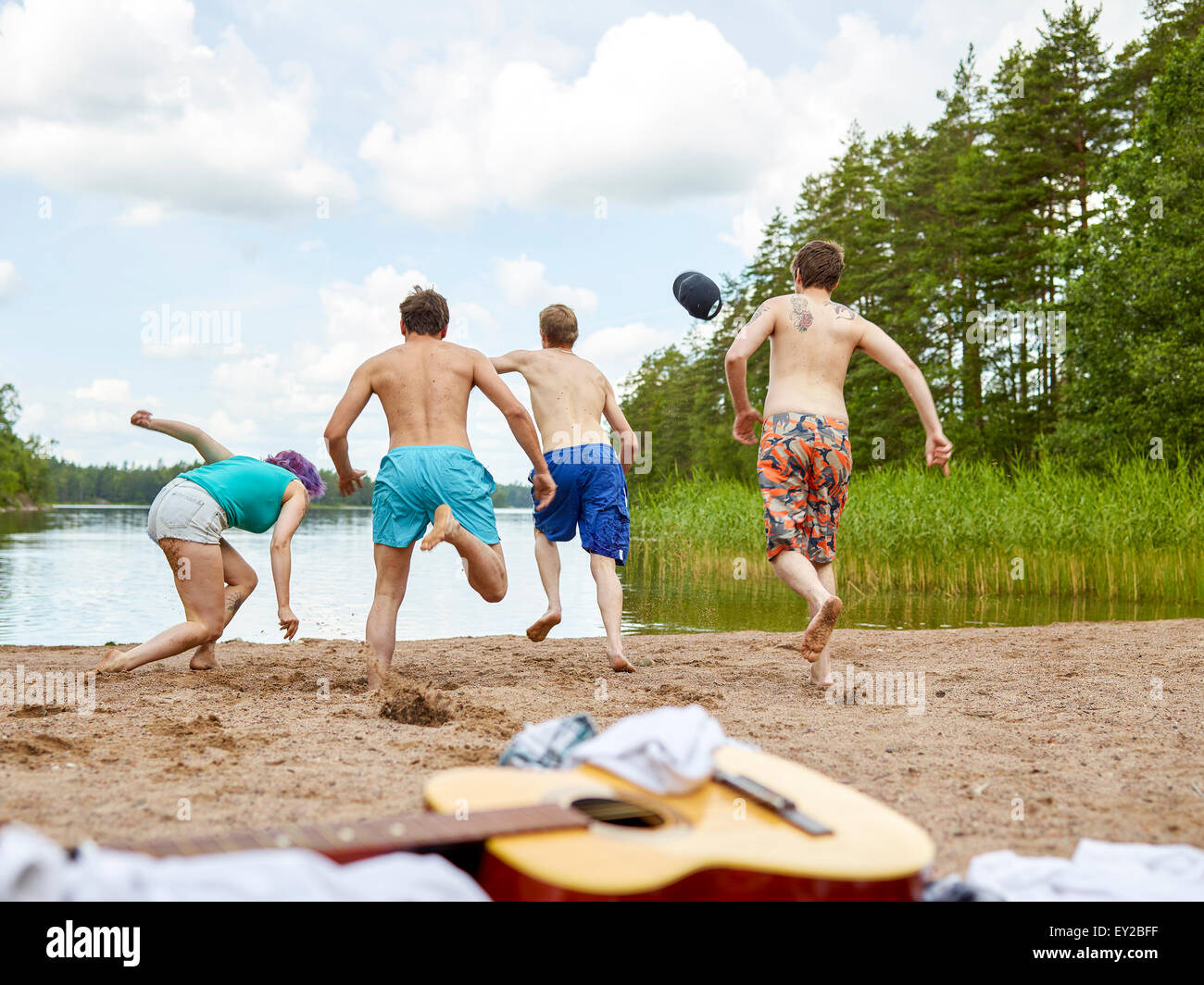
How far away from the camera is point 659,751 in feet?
6.49

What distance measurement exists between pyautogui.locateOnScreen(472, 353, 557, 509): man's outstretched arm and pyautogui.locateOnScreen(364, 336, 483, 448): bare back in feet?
0.37

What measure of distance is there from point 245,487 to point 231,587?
690mm

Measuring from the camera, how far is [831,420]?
16.4ft

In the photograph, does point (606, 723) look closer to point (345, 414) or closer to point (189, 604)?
point (345, 414)

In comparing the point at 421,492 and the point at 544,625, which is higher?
the point at 421,492

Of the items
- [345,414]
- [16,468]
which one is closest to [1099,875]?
[345,414]

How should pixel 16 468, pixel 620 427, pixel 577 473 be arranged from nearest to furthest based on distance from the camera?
pixel 577 473 → pixel 620 427 → pixel 16 468

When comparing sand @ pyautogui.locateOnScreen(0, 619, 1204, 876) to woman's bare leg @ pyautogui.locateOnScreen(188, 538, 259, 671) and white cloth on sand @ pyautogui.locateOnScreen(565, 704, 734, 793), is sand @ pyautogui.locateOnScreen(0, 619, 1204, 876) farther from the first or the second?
white cloth on sand @ pyautogui.locateOnScreen(565, 704, 734, 793)

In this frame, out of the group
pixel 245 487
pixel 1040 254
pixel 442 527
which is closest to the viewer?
pixel 442 527

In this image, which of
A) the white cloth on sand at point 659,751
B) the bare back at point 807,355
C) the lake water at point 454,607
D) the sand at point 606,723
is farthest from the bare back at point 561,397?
the white cloth on sand at point 659,751

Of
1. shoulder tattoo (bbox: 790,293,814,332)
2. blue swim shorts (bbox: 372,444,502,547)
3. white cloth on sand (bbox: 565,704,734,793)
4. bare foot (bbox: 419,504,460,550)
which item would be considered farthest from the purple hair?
white cloth on sand (bbox: 565,704,734,793)

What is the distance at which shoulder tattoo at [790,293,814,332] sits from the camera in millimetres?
5066

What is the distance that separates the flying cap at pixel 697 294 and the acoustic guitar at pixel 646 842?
4.04 meters
